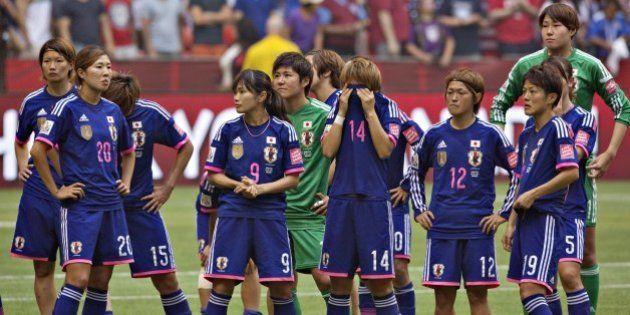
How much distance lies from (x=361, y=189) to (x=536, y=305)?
57.4 inches

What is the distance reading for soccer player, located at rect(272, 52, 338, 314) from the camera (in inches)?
387

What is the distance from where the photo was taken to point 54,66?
966cm

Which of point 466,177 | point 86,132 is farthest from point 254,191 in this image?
point 466,177

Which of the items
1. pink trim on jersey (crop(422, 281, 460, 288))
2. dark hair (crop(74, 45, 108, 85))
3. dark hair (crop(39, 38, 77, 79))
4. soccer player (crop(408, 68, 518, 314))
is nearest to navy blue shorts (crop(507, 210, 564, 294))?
soccer player (crop(408, 68, 518, 314))

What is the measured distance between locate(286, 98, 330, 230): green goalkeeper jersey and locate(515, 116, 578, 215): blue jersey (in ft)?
5.55

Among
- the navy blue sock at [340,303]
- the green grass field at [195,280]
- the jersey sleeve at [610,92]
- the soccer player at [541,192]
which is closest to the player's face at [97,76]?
the navy blue sock at [340,303]

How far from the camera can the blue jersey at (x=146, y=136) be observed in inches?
382

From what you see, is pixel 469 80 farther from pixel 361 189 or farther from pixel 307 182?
pixel 307 182

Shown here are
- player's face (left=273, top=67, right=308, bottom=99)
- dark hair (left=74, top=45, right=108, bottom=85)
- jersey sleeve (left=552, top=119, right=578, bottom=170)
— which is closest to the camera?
jersey sleeve (left=552, top=119, right=578, bottom=170)

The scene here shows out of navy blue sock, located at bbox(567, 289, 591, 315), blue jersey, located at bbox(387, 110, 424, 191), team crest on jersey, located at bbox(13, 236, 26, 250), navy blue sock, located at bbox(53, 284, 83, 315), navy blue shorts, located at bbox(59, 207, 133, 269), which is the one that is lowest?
navy blue sock, located at bbox(567, 289, 591, 315)

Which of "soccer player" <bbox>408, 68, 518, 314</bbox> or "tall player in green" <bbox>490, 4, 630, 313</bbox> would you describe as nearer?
"soccer player" <bbox>408, 68, 518, 314</bbox>

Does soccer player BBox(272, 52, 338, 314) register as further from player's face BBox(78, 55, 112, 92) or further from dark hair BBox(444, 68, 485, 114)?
player's face BBox(78, 55, 112, 92)

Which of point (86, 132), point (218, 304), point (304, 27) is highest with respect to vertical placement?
point (304, 27)

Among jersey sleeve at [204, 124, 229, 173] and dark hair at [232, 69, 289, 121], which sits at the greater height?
dark hair at [232, 69, 289, 121]
